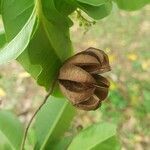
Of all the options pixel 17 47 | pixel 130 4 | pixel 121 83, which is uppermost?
pixel 17 47

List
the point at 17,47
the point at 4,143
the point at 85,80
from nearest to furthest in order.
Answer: the point at 17,47
the point at 85,80
the point at 4,143

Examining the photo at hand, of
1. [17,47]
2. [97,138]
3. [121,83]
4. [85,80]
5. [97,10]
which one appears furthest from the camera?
[121,83]

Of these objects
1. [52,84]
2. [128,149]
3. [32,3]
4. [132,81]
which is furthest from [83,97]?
[132,81]

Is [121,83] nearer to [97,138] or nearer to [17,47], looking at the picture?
[97,138]

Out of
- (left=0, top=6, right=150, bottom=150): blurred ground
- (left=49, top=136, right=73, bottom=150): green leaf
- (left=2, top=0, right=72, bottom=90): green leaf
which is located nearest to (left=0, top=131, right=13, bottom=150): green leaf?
(left=49, top=136, right=73, bottom=150): green leaf

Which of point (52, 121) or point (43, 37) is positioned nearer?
point (43, 37)

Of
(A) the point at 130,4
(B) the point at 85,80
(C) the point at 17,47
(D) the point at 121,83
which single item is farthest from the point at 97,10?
Result: (D) the point at 121,83

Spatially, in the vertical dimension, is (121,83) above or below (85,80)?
below
